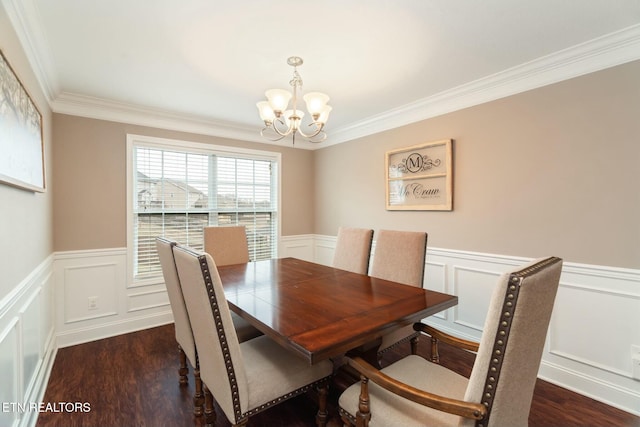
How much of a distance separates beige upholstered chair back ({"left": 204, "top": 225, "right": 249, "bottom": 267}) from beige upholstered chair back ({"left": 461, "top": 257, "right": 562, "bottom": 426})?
2.53 metres

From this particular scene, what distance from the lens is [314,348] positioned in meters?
1.14

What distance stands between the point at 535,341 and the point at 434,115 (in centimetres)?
247

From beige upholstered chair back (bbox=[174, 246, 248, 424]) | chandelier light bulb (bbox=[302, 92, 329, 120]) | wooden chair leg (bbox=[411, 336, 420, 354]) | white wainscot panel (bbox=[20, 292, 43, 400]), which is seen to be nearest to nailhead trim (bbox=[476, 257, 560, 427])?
beige upholstered chair back (bbox=[174, 246, 248, 424])

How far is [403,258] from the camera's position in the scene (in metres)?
2.30

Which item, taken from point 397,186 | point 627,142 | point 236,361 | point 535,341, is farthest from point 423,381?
point 397,186

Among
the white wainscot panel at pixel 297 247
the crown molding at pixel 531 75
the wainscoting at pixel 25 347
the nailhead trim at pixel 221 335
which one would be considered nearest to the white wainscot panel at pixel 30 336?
the wainscoting at pixel 25 347

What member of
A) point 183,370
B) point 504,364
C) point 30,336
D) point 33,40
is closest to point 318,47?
point 33,40

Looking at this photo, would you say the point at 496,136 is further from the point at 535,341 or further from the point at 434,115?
the point at 535,341

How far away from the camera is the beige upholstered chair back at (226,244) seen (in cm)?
301

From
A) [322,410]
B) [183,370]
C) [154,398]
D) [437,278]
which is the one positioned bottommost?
[154,398]

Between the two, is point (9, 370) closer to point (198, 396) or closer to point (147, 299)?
point (198, 396)

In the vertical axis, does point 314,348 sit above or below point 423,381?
above

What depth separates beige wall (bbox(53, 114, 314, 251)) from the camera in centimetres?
278

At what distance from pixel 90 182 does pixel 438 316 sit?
3.70 metres
